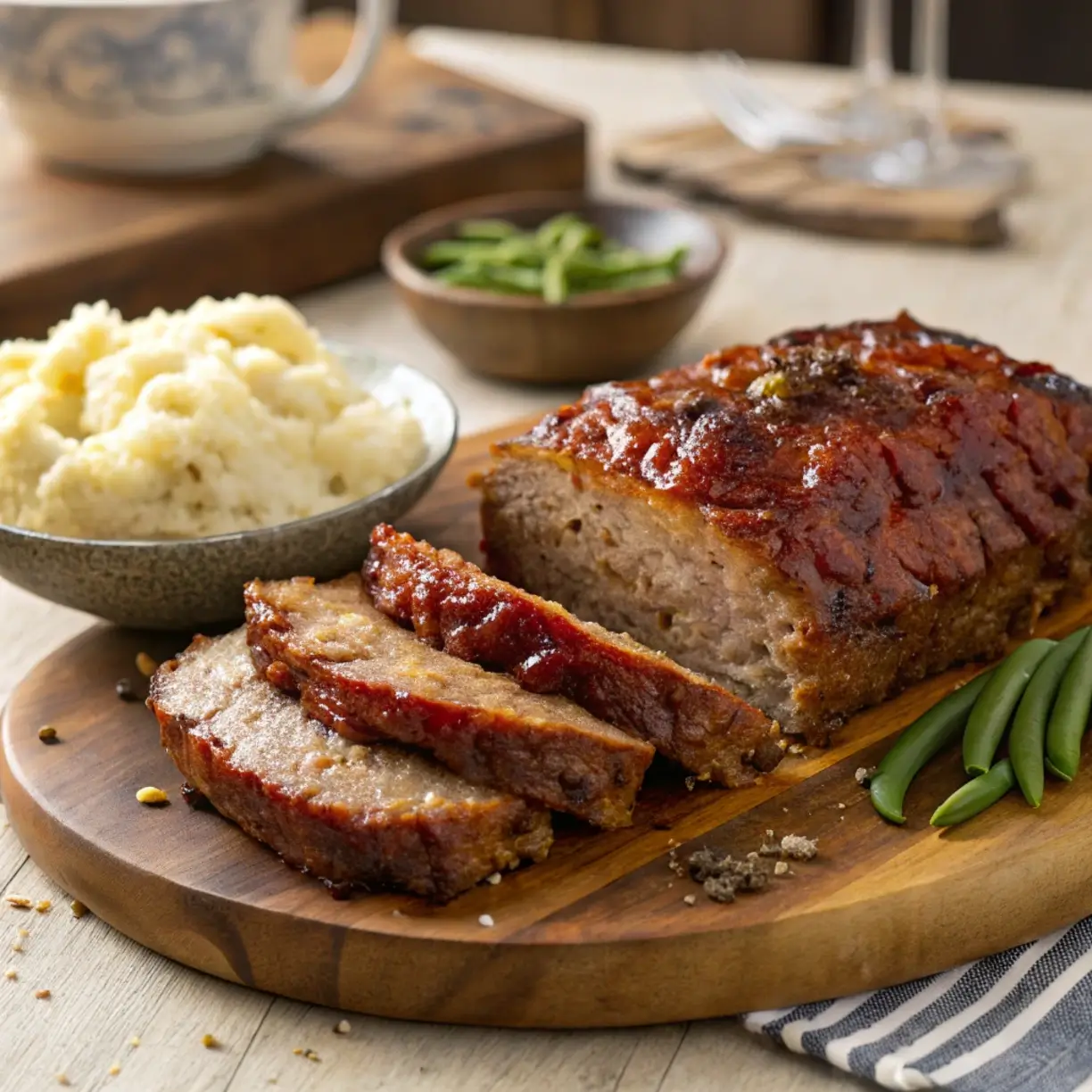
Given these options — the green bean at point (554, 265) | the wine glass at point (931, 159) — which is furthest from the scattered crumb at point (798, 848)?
the wine glass at point (931, 159)

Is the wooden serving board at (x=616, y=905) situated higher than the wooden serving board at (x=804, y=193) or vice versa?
the wooden serving board at (x=804, y=193)

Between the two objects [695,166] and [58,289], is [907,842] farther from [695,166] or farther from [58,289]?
[695,166]

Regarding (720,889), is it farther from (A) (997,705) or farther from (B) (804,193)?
(B) (804,193)

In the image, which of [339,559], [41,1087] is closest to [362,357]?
[339,559]

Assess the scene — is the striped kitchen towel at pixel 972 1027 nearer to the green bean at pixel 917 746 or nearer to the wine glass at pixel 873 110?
the green bean at pixel 917 746

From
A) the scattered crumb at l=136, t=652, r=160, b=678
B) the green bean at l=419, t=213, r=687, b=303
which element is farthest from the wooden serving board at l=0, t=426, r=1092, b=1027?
the green bean at l=419, t=213, r=687, b=303

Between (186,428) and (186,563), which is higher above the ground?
(186,428)

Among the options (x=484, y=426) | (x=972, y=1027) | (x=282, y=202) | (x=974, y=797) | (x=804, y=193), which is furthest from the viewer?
(x=804, y=193)

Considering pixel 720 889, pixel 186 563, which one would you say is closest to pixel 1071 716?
pixel 720 889
